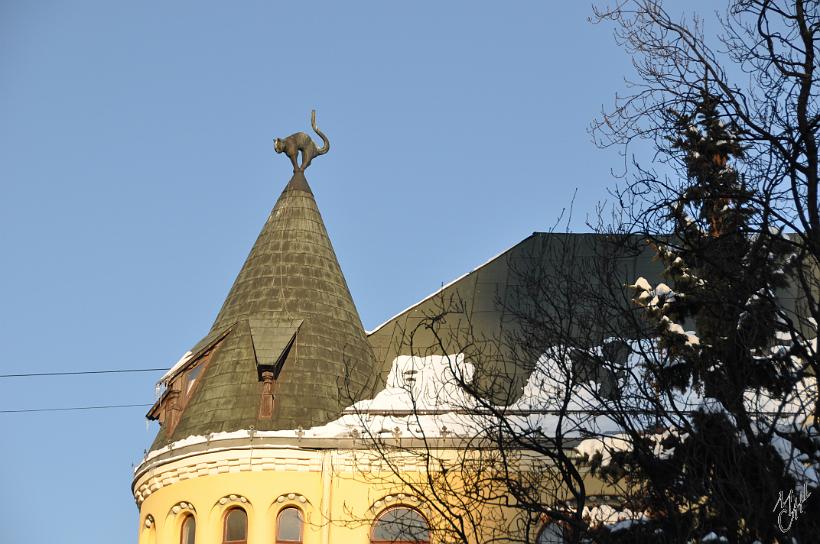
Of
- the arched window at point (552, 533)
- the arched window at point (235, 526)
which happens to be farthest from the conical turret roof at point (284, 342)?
the arched window at point (552, 533)

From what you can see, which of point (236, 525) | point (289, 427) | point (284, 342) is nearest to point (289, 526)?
point (236, 525)

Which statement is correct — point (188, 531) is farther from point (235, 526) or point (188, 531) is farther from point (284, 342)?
point (284, 342)

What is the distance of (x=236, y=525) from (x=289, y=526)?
87 centimetres

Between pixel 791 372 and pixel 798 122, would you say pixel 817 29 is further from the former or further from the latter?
pixel 791 372

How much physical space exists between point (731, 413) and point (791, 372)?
112 cm

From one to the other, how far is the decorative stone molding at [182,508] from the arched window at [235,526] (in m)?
0.62

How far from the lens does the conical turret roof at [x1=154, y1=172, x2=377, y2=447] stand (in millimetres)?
23844

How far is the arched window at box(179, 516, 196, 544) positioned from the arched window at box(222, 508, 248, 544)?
61 centimetres

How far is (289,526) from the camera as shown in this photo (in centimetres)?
2317

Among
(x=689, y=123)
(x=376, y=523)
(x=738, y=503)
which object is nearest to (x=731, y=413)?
(x=738, y=503)

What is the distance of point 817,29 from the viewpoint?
566 inches

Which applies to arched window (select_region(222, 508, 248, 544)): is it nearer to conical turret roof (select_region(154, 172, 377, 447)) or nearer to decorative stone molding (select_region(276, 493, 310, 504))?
decorative stone molding (select_region(276, 493, 310, 504))

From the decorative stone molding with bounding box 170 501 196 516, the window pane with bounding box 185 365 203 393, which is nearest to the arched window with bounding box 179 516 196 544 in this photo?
the decorative stone molding with bounding box 170 501 196 516

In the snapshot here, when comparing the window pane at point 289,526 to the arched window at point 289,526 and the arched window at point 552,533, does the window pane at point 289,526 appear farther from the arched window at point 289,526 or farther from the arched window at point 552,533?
the arched window at point 552,533
